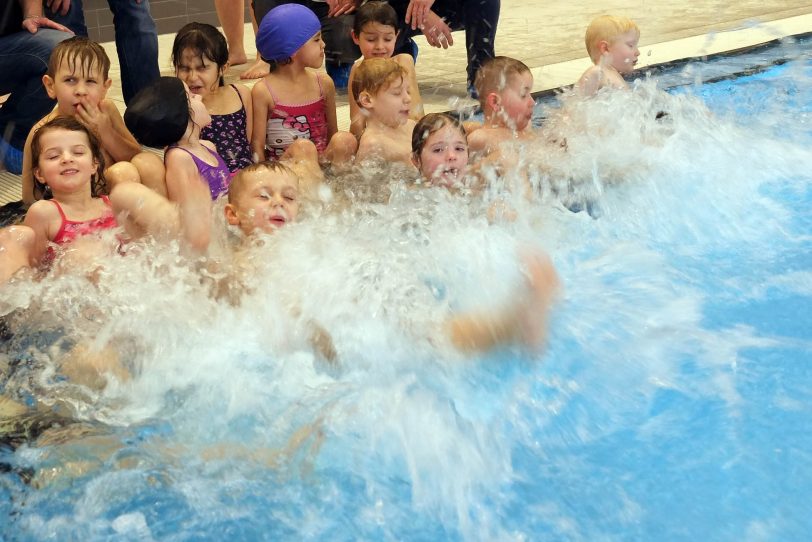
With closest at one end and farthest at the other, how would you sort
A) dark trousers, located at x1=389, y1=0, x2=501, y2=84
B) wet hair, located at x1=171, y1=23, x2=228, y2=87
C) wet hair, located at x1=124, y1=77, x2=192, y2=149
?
wet hair, located at x1=124, y1=77, x2=192, y2=149, wet hair, located at x1=171, y1=23, x2=228, y2=87, dark trousers, located at x1=389, y1=0, x2=501, y2=84

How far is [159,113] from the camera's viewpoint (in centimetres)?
338

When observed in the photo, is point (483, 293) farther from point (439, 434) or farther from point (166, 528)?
point (166, 528)

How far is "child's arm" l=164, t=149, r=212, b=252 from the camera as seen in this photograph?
327 cm

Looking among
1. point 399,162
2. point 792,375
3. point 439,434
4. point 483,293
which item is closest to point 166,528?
point 439,434

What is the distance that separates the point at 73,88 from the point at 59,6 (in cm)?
123

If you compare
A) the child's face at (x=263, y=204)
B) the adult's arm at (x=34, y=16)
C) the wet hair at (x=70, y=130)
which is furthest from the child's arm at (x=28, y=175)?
the adult's arm at (x=34, y=16)

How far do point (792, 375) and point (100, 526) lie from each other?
75.2 inches

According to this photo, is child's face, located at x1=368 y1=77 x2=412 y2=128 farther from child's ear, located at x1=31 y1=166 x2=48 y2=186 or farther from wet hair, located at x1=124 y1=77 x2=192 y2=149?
child's ear, located at x1=31 y1=166 x2=48 y2=186

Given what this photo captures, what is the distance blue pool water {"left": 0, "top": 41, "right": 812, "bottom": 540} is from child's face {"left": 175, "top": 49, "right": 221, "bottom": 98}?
38.1 inches

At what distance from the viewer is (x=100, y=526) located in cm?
215

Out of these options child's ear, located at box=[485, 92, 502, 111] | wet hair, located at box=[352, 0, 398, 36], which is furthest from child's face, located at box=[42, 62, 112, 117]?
child's ear, located at box=[485, 92, 502, 111]

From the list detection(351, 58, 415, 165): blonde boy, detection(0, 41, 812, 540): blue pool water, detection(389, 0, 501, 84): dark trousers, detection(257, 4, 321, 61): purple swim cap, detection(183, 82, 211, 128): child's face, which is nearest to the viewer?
detection(0, 41, 812, 540): blue pool water

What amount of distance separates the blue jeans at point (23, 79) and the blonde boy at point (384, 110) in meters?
1.36

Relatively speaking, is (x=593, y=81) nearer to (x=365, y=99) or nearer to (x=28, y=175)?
(x=365, y=99)
